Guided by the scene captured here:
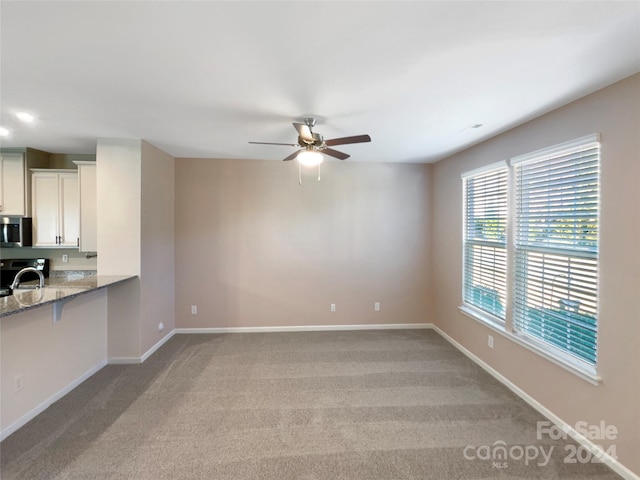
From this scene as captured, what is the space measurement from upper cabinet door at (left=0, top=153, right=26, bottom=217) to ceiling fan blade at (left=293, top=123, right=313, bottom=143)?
151 inches

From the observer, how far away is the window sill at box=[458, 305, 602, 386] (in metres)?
→ 1.93

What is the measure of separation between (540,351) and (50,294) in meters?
4.30

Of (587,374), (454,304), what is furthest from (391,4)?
(454,304)

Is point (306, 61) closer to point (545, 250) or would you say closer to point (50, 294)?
point (545, 250)

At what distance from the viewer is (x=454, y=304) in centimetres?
375

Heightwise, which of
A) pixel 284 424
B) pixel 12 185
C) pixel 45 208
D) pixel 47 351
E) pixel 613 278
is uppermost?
pixel 12 185

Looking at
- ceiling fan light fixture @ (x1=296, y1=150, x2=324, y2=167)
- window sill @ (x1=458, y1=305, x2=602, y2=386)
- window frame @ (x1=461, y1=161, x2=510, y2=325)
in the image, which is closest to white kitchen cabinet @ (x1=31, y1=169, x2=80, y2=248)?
ceiling fan light fixture @ (x1=296, y1=150, x2=324, y2=167)

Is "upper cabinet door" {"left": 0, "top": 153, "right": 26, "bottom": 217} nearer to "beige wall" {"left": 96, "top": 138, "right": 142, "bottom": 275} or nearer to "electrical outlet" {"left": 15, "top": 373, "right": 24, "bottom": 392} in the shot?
"beige wall" {"left": 96, "top": 138, "right": 142, "bottom": 275}

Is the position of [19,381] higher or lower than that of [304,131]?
lower

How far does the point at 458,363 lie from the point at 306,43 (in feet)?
11.6

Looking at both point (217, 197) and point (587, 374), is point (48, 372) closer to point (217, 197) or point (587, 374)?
point (217, 197)

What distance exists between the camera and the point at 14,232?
3350 mm

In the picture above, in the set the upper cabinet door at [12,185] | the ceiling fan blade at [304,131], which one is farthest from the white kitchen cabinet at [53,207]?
the ceiling fan blade at [304,131]

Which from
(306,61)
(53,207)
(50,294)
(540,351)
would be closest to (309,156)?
(306,61)
